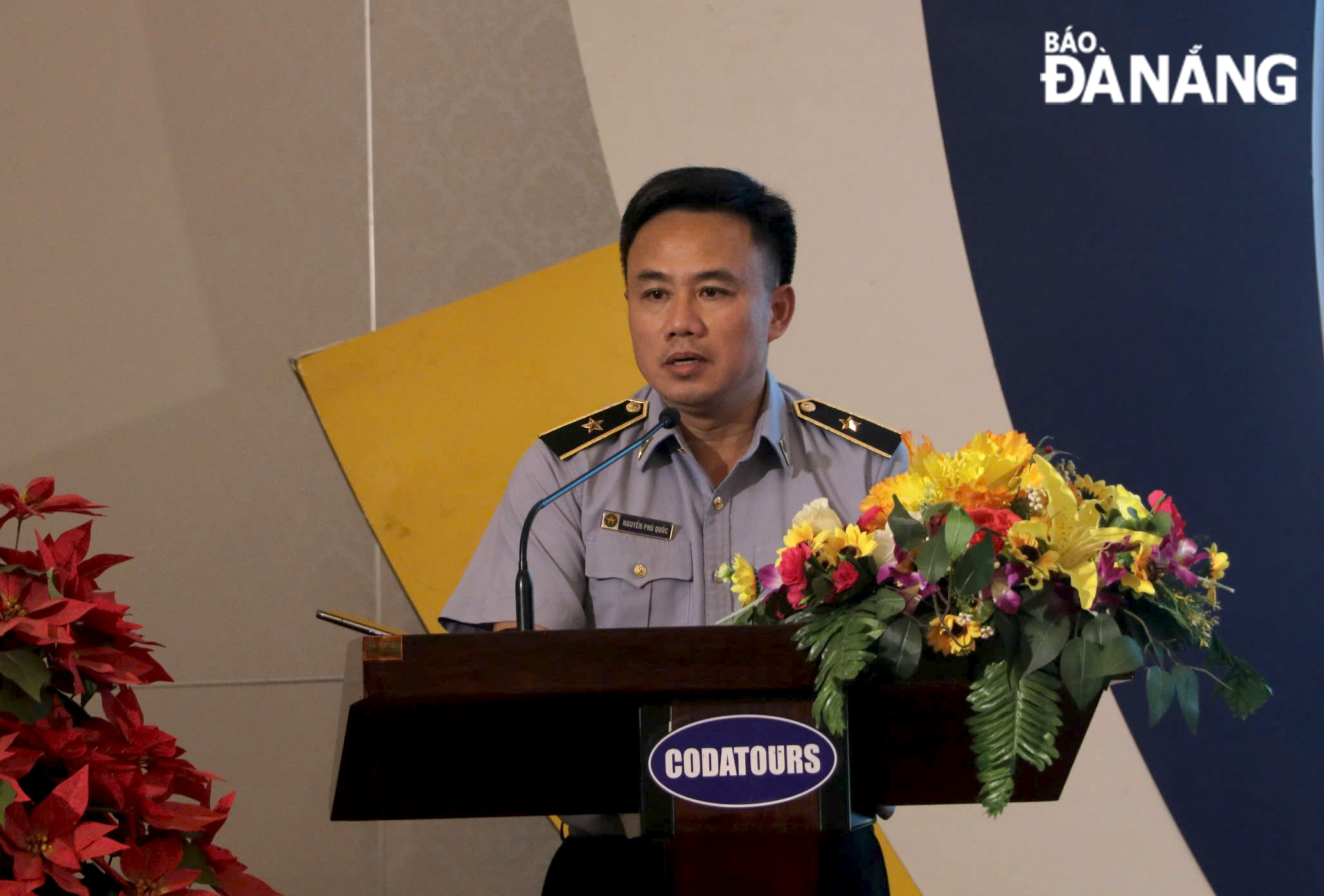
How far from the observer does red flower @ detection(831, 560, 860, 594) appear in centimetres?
111

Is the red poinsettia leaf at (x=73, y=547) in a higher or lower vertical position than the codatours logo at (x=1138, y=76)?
lower

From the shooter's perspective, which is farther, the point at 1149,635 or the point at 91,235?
the point at 91,235

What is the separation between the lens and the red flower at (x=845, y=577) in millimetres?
1107

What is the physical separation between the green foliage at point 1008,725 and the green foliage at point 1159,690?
0.08 meters

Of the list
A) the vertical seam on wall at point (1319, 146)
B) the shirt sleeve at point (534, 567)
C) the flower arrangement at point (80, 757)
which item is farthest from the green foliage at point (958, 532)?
the vertical seam on wall at point (1319, 146)

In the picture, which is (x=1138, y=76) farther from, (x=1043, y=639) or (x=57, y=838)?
(x=57, y=838)

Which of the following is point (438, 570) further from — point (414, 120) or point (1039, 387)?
point (1039, 387)

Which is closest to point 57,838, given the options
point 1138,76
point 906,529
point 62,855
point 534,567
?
point 62,855

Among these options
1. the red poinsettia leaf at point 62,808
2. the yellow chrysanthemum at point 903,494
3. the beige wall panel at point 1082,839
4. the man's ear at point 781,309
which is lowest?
the beige wall panel at point 1082,839

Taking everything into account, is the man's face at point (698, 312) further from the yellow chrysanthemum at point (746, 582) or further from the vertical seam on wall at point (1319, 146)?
the vertical seam on wall at point (1319, 146)

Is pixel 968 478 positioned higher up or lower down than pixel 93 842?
higher up

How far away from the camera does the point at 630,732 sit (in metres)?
1.18

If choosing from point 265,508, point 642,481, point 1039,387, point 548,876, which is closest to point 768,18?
point 1039,387

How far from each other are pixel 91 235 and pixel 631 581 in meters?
1.29
